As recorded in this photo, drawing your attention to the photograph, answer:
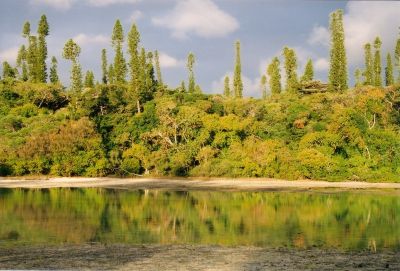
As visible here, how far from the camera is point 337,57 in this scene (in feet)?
235

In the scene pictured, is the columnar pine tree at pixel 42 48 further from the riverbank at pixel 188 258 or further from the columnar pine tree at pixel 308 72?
the riverbank at pixel 188 258

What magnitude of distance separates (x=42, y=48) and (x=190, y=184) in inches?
1757

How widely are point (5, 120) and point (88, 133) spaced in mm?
10673

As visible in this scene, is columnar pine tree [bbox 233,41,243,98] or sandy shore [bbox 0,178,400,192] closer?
sandy shore [bbox 0,178,400,192]

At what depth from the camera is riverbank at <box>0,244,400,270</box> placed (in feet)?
44.1

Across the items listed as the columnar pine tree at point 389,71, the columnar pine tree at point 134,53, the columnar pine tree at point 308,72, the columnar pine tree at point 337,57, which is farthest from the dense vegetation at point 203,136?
the columnar pine tree at point 389,71

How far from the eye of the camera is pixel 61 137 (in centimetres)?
5128

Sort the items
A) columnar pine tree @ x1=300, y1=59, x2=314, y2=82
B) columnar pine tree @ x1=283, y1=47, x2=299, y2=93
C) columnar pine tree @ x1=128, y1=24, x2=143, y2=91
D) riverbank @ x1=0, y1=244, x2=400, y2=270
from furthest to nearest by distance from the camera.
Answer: columnar pine tree @ x1=300, y1=59, x2=314, y2=82 < columnar pine tree @ x1=283, y1=47, x2=299, y2=93 < columnar pine tree @ x1=128, y1=24, x2=143, y2=91 < riverbank @ x1=0, y1=244, x2=400, y2=270

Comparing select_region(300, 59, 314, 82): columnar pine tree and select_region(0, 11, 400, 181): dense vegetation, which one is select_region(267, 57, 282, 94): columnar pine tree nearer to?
select_region(300, 59, 314, 82): columnar pine tree

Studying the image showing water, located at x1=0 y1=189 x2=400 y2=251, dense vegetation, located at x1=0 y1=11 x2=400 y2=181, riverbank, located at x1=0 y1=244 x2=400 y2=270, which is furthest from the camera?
dense vegetation, located at x1=0 y1=11 x2=400 y2=181

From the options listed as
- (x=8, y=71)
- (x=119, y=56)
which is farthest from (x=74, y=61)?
(x=8, y=71)

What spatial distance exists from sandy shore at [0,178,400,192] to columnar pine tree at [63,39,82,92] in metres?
24.0

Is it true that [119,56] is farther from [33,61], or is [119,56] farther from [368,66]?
[368,66]

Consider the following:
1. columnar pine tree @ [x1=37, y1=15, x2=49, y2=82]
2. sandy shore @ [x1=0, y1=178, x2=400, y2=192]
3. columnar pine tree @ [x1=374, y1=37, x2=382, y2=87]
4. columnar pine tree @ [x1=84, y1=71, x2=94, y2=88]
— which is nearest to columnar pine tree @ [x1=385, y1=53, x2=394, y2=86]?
columnar pine tree @ [x1=374, y1=37, x2=382, y2=87]
